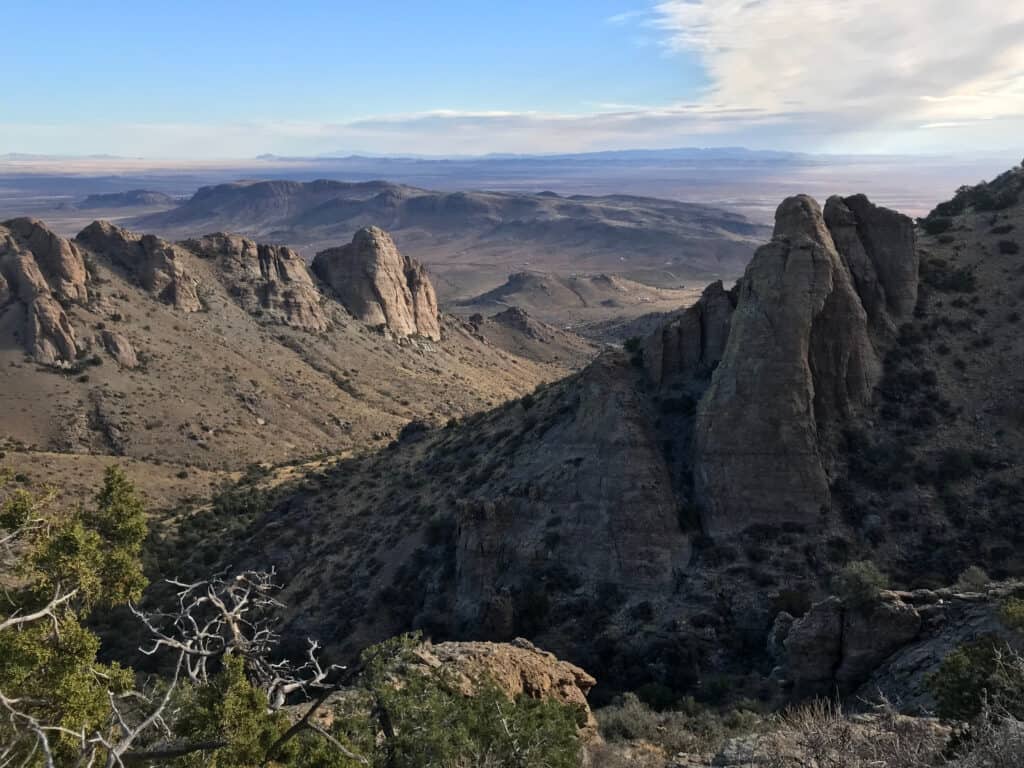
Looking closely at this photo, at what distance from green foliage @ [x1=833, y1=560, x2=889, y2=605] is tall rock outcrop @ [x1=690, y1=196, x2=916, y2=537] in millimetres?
4832

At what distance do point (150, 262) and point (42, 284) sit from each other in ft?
42.2

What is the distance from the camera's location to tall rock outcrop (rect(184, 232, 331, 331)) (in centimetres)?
8631

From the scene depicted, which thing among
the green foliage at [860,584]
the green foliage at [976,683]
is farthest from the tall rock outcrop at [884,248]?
the green foliage at [976,683]

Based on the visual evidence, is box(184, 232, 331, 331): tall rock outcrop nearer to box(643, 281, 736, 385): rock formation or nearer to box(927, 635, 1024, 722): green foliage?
box(643, 281, 736, 385): rock formation

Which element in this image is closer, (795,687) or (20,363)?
(795,687)

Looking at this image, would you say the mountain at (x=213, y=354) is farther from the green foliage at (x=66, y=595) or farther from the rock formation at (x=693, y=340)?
the green foliage at (x=66, y=595)

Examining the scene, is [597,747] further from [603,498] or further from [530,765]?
[603,498]

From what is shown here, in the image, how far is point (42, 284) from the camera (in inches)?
2653

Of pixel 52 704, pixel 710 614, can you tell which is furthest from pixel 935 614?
pixel 52 704

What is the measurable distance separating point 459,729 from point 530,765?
1.22 metres

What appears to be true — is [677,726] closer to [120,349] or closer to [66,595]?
[66,595]

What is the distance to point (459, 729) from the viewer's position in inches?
493

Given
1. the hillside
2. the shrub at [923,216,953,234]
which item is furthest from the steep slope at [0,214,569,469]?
the hillside

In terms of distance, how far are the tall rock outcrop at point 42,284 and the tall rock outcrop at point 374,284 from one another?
30836 millimetres
